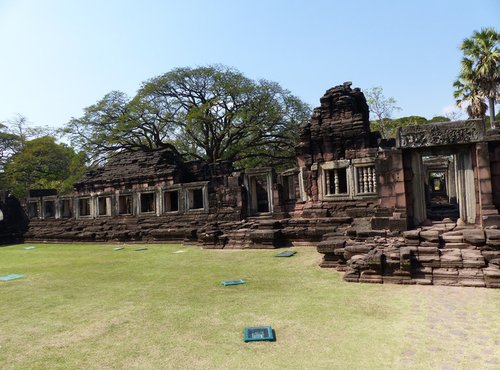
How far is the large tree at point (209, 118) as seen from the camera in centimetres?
2888

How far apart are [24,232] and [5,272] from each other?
1457cm

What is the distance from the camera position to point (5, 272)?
1055 centimetres

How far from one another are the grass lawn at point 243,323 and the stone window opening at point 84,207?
46.6 ft

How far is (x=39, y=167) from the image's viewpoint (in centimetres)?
3516

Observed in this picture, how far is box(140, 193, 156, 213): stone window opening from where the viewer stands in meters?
20.1

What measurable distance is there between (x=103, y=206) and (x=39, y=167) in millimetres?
18379

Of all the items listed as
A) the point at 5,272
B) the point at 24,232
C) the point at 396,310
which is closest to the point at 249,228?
the point at 5,272

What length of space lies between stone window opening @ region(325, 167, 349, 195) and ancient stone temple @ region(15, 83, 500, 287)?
45mm

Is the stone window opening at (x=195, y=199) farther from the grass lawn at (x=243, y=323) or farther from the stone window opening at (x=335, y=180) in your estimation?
the grass lawn at (x=243, y=323)

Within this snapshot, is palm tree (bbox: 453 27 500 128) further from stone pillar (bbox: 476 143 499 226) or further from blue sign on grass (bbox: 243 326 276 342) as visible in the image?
blue sign on grass (bbox: 243 326 276 342)

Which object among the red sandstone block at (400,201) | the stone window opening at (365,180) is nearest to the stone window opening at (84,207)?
the stone window opening at (365,180)

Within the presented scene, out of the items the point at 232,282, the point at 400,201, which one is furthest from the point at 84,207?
the point at 400,201

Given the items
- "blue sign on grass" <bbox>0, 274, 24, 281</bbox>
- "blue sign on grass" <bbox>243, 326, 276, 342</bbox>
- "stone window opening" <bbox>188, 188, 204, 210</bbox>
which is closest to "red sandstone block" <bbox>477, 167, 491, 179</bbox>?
"blue sign on grass" <bbox>243, 326, 276, 342</bbox>

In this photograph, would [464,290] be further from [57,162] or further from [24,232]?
[57,162]
